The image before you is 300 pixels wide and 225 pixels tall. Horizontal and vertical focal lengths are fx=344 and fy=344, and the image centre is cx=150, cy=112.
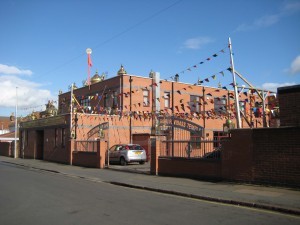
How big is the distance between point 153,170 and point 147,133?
48.8ft

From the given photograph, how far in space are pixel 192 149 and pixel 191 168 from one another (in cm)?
90

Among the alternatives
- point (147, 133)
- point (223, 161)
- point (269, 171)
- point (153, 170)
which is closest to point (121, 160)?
point (153, 170)

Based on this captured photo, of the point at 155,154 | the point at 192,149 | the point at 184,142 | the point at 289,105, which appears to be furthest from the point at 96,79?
the point at 289,105

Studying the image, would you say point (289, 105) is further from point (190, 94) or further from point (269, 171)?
point (190, 94)

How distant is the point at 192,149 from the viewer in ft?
53.7

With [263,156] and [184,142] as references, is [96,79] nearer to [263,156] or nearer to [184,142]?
[184,142]

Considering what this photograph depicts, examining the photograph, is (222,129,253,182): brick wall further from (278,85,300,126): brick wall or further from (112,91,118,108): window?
(112,91,118,108): window

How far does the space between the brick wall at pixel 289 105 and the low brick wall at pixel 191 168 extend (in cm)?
351

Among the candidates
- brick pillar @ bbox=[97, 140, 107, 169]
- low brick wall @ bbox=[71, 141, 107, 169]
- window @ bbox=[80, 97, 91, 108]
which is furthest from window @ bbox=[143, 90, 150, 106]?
brick pillar @ bbox=[97, 140, 107, 169]

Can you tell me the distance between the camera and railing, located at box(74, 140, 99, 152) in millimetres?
24612

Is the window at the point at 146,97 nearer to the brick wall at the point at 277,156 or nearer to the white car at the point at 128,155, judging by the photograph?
→ the white car at the point at 128,155

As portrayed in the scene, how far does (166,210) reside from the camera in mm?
8852

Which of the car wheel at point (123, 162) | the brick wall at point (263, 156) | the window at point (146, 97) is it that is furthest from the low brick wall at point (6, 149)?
the brick wall at point (263, 156)

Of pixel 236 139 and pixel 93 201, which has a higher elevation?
pixel 236 139
